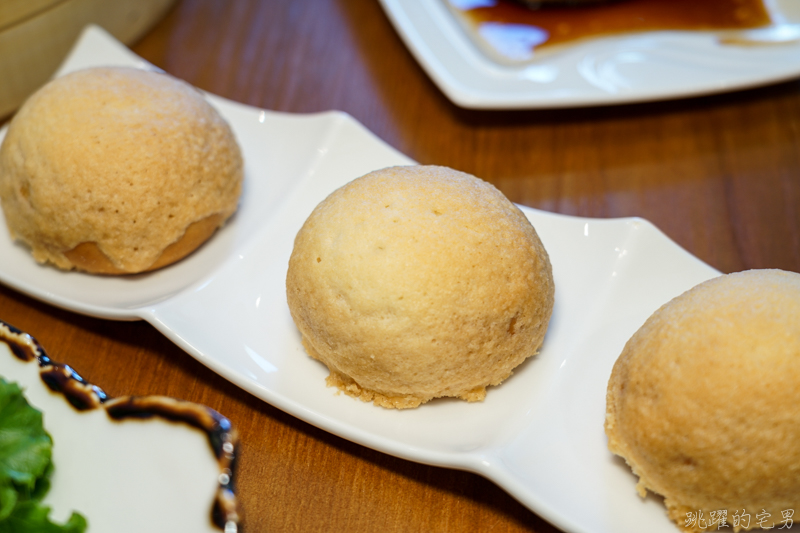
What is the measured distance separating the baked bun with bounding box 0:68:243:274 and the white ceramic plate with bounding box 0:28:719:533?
95 millimetres

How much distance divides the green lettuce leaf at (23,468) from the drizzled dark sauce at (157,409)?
0.22ft

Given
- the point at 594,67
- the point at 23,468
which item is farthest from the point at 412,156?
the point at 23,468

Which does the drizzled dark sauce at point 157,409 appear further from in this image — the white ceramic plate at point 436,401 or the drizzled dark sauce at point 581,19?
the drizzled dark sauce at point 581,19

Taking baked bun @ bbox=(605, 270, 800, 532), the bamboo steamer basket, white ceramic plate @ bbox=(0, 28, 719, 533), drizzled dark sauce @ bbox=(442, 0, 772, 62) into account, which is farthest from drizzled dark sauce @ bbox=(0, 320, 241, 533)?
drizzled dark sauce @ bbox=(442, 0, 772, 62)

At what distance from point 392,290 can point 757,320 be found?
655mm

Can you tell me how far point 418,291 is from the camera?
1.28 m

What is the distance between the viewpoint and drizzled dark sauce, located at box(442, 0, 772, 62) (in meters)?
2.48

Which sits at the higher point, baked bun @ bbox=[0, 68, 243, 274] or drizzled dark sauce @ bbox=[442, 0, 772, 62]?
baked bun @ bbox=[0, 68, 243, 274]

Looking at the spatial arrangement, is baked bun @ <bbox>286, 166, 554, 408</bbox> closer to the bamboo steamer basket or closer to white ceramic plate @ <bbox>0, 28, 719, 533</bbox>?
white ceramic plate @ <bbox>0, 28, 719, 533</bbox>

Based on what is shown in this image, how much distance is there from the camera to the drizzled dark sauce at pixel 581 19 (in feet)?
8.13

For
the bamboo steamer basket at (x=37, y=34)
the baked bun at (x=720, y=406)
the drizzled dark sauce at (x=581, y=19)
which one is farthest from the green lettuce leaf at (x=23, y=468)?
the drizzled dark sauce at (x=581, y=19)

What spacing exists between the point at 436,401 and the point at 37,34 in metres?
1.85

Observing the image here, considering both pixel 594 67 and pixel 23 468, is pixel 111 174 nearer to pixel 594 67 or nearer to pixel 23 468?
pixel 23 468

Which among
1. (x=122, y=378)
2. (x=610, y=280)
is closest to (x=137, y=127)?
(x=122, y=378)
